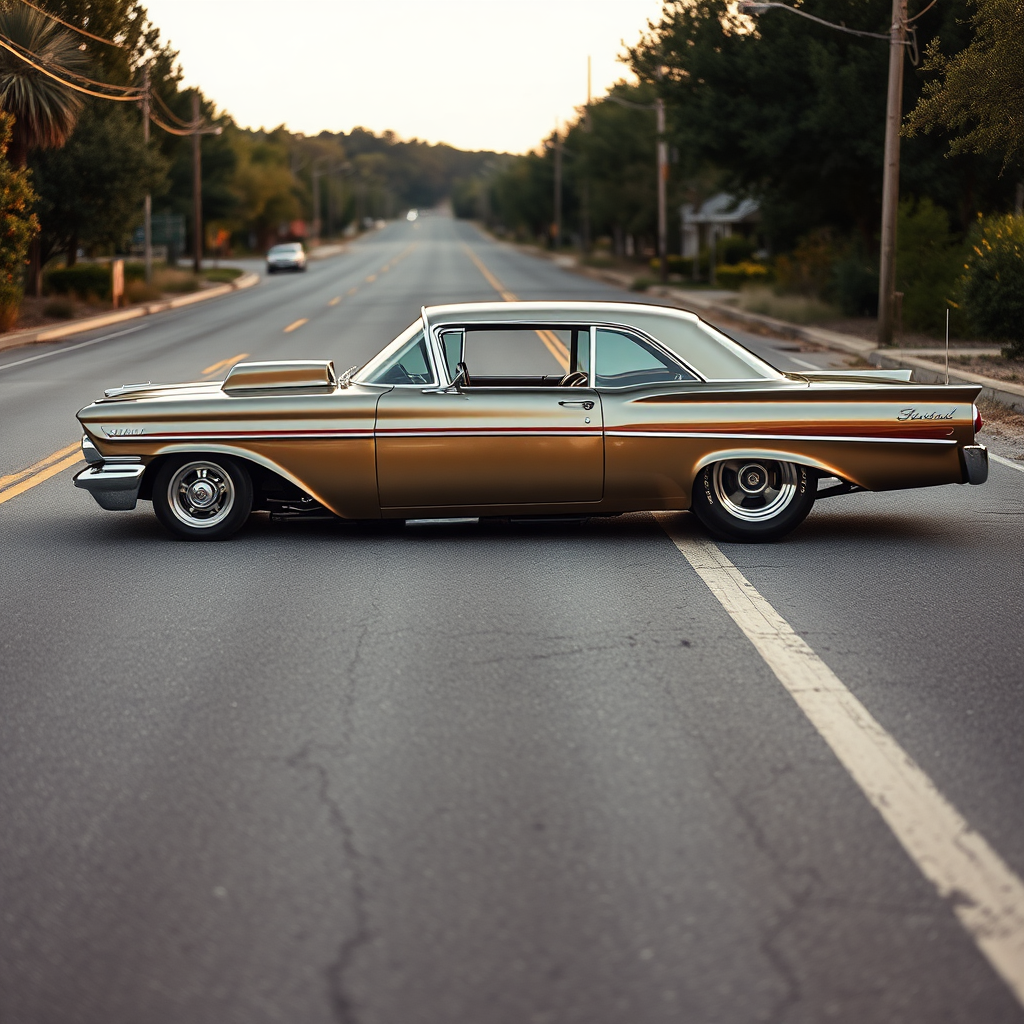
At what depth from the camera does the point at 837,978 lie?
3.44 meters

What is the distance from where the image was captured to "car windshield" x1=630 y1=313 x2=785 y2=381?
8.81 meters

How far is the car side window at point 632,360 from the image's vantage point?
8766mm

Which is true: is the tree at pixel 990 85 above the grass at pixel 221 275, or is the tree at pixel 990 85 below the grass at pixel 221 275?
above

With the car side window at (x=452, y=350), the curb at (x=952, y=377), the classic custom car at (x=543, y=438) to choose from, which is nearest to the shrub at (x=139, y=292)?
the curb at (x=952, y=377)

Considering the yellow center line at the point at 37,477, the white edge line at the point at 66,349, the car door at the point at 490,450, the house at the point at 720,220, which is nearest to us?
the car door at the point at 490,450

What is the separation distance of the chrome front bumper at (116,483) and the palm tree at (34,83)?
86.6 feet

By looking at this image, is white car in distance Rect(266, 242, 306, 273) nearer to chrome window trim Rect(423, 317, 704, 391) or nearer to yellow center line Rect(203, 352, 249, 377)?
yellow center line Rect(203, 352, 249, 377)

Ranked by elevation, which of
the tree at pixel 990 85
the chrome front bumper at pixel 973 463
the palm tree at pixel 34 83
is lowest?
the chrome front bumper at pixel 973 463

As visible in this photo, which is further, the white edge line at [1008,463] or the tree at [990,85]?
the tree at [990,85]

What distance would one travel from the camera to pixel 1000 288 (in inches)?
829

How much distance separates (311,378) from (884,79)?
76.0 ft

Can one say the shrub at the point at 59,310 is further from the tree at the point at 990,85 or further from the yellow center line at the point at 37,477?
the yellow center line at the point at 37,477

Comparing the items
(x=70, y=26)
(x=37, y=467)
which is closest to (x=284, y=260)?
(x=70, y=26)

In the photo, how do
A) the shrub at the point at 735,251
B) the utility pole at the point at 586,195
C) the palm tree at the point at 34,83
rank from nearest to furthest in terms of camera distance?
the palm tree at the point at 34,83, the shrub at the point at 735,251, the utility pole at the point at 586,195
